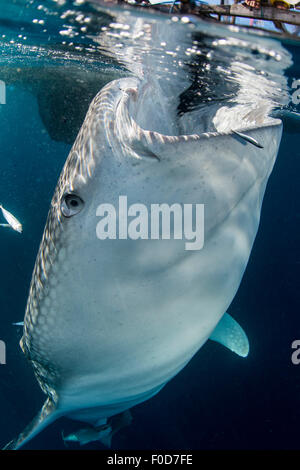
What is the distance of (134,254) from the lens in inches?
55.6

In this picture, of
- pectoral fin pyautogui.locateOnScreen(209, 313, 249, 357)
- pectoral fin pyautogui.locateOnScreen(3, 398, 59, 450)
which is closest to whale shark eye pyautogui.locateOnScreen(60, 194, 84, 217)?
pectoral fin pyautogui.locateOnScreen(3, 398, 59, 450)

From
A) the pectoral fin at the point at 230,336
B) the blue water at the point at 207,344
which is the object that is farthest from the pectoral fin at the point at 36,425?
the blue water at the point at 207,344

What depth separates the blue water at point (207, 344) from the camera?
5.41 meters

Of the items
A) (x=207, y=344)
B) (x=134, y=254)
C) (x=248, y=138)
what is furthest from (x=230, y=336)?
(x=207, y=344)

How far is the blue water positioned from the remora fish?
281cm

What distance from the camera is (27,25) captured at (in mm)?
5129

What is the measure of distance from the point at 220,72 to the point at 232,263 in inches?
174

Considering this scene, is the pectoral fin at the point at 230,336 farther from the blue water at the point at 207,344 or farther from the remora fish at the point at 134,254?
the blue water at the point at 207,344

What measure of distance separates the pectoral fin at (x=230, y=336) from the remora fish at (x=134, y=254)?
1.19m

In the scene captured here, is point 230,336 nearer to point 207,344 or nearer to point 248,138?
point 248,138

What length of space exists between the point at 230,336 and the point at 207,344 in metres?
8.01

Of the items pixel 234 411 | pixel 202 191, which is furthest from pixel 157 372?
pixel 234 411

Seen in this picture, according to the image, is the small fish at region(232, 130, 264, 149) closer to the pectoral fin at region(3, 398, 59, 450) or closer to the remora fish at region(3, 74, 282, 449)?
the remora fish at region(3, 74, 282, 449)

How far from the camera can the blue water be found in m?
5.41
